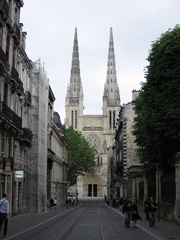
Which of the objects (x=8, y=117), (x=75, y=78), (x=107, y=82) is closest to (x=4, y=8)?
(x=8, y=117)

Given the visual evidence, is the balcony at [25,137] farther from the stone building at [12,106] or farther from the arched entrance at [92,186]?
the arched entrance at [92,186]

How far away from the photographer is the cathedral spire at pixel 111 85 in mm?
129938

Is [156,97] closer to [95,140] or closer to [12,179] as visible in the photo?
[12,179]

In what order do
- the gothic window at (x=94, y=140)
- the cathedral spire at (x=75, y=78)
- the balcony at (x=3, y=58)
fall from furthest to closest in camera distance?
the cathedral spire at (x=75, y=78) < the gothic window at (x=94, y=140) < the balcony at (x=3, y=58)

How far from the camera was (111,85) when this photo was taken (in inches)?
5271

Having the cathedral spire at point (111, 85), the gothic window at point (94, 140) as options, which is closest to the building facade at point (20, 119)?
the gothic window at point (94, 140)

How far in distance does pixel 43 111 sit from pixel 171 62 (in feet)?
47.0

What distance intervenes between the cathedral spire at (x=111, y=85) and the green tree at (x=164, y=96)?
9938 centimetres

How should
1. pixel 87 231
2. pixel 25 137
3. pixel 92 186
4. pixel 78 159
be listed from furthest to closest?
pixel 92 186 < pixel 78 159 < pixel 25 137 < pixel 87 231

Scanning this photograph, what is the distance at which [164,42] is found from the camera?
28.1m

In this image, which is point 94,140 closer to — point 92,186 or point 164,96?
point 92,186

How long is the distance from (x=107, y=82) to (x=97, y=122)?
16360 millimetres

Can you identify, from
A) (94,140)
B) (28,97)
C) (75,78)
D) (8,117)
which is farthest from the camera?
(75,78)

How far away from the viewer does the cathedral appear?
119125 millimetres
